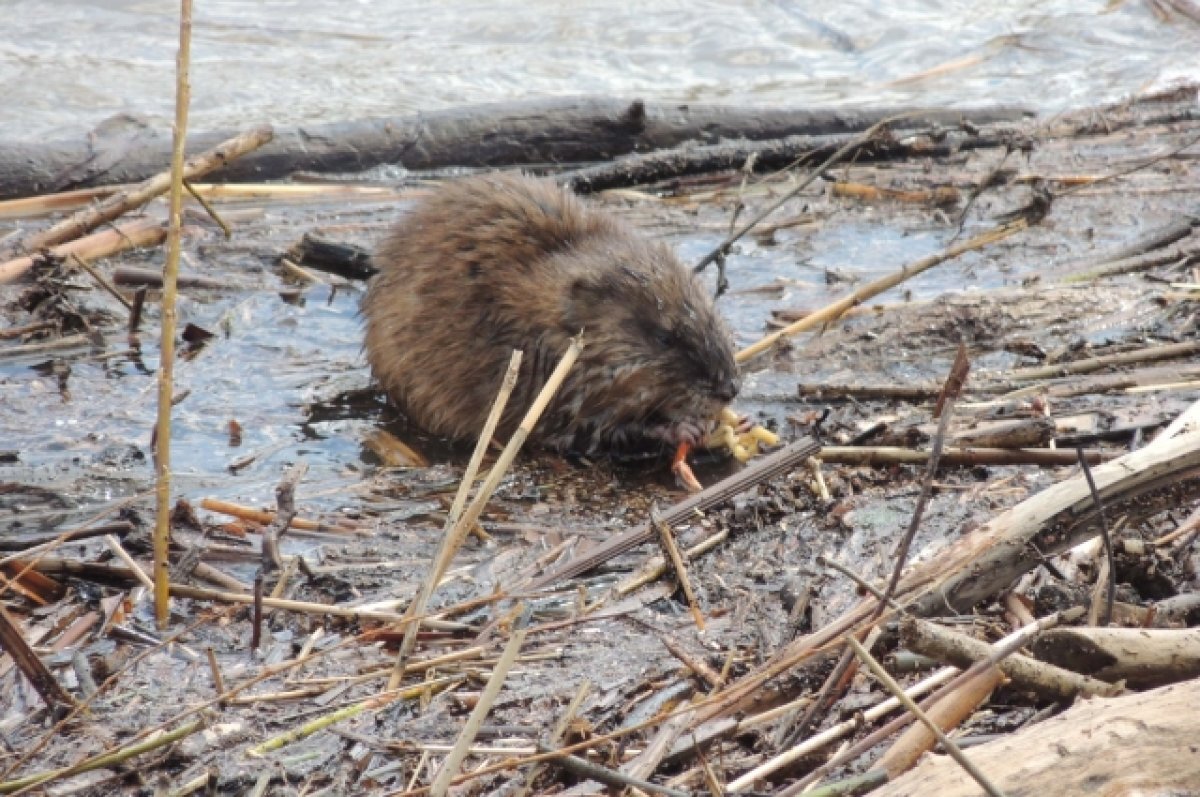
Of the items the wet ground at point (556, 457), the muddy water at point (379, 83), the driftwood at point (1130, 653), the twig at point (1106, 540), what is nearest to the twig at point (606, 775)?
the wet ground at point (556, 457)

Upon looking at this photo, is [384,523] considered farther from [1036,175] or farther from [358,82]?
[358,82]

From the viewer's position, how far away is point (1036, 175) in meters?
8.91

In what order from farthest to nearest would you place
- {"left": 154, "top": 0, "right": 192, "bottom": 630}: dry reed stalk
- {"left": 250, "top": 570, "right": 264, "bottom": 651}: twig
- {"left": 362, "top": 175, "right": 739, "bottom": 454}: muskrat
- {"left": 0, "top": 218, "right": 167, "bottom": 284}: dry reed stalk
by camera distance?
{"left": 0, "top": 218, "right": 167, "bottom": 284}: dry reed stalk → {"left": 362, "top": 175, "right": 739, "bottom": 454}: muskrat → {"left": 250, "top": 570, "right": 264, "bottom": 651}: twig → {"left": 154, "top": 0, "right": 192, "bottom": 630}: dry reed stalk

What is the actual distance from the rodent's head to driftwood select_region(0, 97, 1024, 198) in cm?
377

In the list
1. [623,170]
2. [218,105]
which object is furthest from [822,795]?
[218,105]

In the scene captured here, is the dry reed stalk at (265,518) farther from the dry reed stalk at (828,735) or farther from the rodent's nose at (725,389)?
the dry reed stalk at (828,735)

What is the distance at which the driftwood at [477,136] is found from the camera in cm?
885

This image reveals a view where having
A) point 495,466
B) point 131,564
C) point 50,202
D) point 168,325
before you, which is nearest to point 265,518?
point 131,564

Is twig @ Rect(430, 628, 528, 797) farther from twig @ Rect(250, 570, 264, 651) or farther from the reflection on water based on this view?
the reflection on water

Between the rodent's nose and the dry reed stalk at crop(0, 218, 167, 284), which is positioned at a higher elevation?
the rodent's nose

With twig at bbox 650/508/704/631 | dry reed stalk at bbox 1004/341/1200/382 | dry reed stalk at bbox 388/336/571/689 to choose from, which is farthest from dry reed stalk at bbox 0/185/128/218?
dry reed stalk at bbox 388/336/571/689

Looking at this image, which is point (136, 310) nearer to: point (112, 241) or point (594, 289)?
point (112, 241)

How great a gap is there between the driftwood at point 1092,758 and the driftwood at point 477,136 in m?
7.06

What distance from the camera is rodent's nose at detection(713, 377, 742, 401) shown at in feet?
17.7
